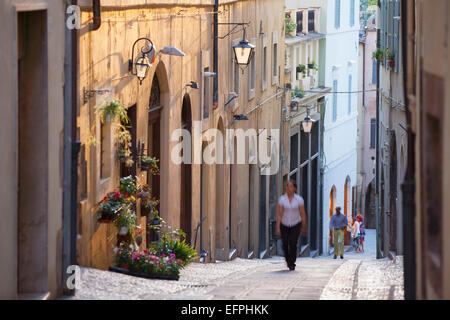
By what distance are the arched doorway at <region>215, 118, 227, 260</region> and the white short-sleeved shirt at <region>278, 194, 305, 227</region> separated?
7.90m

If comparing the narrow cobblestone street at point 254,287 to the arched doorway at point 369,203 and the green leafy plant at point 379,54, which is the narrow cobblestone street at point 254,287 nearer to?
the green leafy plant at point 379,54

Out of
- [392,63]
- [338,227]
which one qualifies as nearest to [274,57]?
[338,227]

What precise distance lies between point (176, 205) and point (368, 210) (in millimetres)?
32671

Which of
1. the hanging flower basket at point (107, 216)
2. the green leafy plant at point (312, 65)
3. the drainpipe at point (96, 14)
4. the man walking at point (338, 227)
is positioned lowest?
the man walking at point (338, 227)

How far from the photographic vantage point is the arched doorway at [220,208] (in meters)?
21.2

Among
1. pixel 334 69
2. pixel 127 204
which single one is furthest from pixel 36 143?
pixel 334 69

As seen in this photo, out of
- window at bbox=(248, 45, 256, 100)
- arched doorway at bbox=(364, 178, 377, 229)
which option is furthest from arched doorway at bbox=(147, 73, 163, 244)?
arched doorway at bbox=(364, 178, 377, 229)

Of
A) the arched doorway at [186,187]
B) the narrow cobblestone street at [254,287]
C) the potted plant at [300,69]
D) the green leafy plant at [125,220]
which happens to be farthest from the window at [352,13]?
the green leafy plant at [125,220]

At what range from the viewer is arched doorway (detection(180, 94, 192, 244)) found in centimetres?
1764

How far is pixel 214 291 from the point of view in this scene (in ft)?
34.4

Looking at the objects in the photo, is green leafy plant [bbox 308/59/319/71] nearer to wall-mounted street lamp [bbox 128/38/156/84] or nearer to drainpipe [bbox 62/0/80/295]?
wall-mounted street lamp [bbox 128/38/156/84]

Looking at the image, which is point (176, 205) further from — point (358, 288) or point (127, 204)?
point (358, 288)

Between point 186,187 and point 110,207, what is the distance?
21.4 feet

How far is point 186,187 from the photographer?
18031 mm
